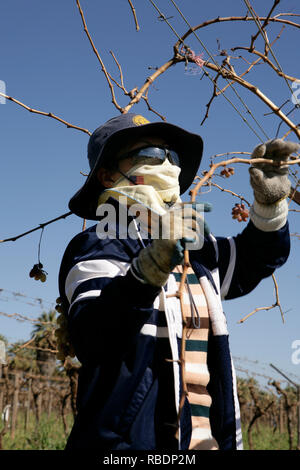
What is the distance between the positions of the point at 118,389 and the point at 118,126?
2.98 feet

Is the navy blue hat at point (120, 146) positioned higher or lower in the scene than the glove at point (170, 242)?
higher

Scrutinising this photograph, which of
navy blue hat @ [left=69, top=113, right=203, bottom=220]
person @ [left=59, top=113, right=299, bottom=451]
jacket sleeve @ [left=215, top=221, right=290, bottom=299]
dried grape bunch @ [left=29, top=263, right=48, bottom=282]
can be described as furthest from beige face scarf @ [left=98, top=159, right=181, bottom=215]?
dried grape bunch @ [left=29, top=263, right=48, bottom=282]

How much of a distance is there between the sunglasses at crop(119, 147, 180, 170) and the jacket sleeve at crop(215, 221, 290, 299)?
349 millimetres

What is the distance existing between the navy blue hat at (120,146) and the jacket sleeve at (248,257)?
0.36 metres

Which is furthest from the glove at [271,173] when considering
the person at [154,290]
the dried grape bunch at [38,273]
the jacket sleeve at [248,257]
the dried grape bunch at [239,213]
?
the dried grape bunch at [38,273]

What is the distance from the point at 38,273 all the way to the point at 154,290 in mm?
1074

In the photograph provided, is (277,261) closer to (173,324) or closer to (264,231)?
(264,231)

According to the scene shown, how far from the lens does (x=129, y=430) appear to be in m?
1.54

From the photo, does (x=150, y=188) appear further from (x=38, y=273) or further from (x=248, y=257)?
(x=38, y=273)

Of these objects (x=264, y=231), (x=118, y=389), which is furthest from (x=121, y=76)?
(x=118, y=389)

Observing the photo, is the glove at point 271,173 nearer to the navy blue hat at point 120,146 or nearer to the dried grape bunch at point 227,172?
the navy blue hat at point 120,146

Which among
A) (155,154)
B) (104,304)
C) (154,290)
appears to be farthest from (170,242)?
(155,154)

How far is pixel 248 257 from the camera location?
6.31 feet

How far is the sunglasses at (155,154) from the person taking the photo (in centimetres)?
189
